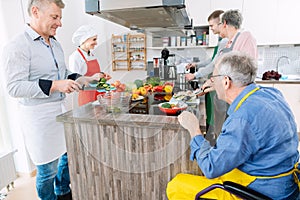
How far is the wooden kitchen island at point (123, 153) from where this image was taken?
1.03m

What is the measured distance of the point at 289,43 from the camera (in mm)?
2732

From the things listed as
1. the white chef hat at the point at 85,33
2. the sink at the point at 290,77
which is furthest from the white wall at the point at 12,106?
the sink at the point at 290,77

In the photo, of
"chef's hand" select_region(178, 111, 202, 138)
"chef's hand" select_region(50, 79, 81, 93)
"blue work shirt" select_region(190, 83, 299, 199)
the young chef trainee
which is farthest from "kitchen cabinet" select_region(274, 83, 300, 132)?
"chef's hand" select_region(50, 79, 81, 93)

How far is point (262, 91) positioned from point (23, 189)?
1922 mm

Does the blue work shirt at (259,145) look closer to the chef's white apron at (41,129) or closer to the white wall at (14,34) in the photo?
the white wall at (14,34)

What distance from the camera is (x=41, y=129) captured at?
4.20 ft

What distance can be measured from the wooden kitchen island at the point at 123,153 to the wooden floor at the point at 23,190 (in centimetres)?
75

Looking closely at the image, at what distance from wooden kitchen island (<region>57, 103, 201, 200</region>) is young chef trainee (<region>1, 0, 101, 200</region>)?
19 cm

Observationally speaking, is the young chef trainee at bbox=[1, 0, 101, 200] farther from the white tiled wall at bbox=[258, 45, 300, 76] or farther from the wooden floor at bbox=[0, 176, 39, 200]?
the white tiled wall at bbox=[258, 45, 300, 76]

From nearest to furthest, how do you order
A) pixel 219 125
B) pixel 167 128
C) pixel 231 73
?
pixel 231 73 → pixel 167 128 → pixel 219 125

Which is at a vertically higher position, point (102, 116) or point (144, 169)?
point (102, 116)

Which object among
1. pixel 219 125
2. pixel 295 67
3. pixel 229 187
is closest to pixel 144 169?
pixel 229 187

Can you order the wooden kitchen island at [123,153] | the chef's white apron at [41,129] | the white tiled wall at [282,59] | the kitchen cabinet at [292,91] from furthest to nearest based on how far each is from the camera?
1. the white tiled wall at [282,59]
2. the kitchen cabinet at [292,91]
3. the chef's white apron at [41,129]
4. the wooden kitchen island at [123,153]

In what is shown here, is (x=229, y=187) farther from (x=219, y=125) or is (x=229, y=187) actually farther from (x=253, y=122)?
(x=219, y=125)
